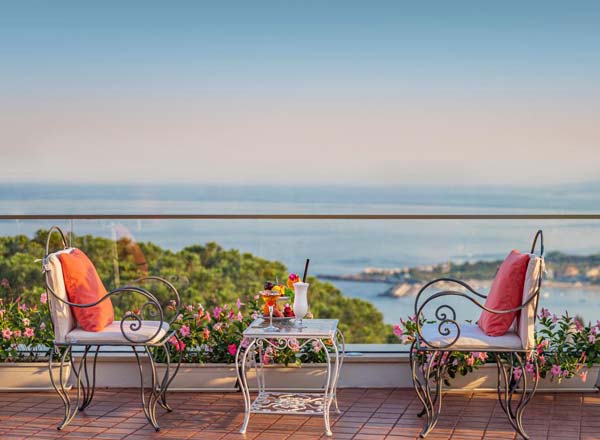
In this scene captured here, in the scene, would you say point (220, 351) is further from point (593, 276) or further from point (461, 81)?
point (461, 81)

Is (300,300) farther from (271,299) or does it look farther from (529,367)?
(529,367)

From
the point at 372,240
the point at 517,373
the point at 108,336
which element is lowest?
the point at 517,373

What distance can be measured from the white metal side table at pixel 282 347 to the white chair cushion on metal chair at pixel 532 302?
38.3 inches

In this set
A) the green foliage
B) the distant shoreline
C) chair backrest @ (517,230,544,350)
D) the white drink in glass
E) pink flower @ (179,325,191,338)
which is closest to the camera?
chair backrest @ (517,230,544,350)

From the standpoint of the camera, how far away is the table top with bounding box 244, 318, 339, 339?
15.9ft

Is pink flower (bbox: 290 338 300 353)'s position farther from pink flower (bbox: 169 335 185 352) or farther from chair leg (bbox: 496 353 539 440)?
chair leg (bbox: 496 353 539 440)

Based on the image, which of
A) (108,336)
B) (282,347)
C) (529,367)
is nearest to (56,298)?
(108,336)

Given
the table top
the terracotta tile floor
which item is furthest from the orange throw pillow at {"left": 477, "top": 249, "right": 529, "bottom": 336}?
the table top

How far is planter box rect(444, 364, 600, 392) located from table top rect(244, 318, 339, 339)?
103 cm

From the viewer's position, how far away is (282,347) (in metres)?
5.70

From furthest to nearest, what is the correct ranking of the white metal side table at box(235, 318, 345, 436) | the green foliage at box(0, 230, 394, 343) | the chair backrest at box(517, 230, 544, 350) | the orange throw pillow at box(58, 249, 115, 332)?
the green foliage at box(0, 230, 394, 343), the orange throw pillow at box(58, 249, 115, 332), the white metal side table at box(235, 318, 345, 436), the chair backrest at box(517, 230, 544, 350)

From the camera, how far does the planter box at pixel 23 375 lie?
5.80 meters

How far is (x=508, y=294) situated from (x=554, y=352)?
1.09m

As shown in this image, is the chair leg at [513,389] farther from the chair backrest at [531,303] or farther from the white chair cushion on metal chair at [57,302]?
the white chair cushion on metal chair at [57,302]
